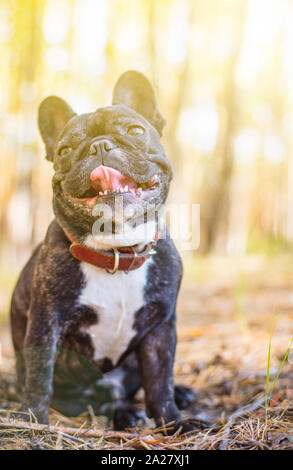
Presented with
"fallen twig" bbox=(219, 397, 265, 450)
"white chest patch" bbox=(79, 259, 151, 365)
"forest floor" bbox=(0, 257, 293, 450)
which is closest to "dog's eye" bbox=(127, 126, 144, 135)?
"white chest patch" bbox=(79, 259, 151, 365)

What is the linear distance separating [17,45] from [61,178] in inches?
326

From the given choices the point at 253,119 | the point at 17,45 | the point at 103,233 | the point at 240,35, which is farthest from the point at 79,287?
the point at 253,119

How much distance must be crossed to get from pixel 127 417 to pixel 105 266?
0.98 m

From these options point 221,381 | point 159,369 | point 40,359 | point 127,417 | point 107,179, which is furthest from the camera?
point 221,381

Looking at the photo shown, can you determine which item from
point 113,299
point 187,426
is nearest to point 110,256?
point 113,299

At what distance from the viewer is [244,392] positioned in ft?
9.22

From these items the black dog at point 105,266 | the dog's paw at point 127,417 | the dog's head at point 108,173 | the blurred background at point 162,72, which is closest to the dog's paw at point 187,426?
the black dog at point 105,266

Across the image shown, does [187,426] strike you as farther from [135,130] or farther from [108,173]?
[135,130]

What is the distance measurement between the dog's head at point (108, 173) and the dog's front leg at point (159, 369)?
649 millimetres

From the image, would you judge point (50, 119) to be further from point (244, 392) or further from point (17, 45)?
point (17, 45)

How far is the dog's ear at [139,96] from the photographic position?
2.53 m

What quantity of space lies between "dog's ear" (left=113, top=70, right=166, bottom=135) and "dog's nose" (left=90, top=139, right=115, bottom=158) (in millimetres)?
540

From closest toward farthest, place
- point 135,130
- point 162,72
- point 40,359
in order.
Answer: point 40,359 < point 135,130 < point 162,72

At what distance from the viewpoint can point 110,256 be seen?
221 centimetres
